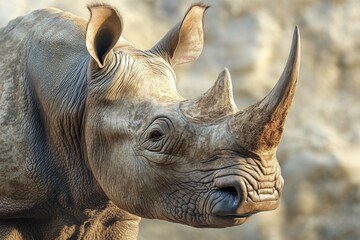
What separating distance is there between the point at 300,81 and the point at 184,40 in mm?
2934

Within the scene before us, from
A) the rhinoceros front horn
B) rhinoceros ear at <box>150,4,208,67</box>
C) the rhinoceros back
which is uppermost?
rhinoceros ear at <box>150,4,208,67</box>

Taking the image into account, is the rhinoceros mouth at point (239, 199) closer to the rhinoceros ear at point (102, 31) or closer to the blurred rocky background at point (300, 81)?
the rhinoceros ear at point (102, 31)

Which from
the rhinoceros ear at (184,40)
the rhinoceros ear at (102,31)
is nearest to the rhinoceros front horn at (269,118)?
the rhinoceros ear at (102,31)

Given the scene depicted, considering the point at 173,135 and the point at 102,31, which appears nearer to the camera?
the point at 173,135

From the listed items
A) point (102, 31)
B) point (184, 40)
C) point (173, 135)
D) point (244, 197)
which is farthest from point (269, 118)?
point (184, 40)

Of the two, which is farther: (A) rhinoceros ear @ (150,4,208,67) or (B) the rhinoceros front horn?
(A) rhinoceros ear @ (150,4,208,67)

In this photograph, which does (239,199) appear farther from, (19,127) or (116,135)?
(19,127)

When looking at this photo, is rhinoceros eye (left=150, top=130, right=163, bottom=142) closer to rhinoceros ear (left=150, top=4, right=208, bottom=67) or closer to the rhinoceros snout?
the rhinoceros snout

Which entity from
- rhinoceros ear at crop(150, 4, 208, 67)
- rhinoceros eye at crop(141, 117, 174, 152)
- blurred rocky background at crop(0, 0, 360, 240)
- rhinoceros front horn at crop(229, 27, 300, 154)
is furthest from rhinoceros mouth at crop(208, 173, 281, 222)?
blurred rocky background at crop(0, 0, 360, 240)

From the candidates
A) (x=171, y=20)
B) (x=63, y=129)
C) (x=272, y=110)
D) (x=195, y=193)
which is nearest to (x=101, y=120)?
(x=63, y=129)

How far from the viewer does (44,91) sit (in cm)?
454

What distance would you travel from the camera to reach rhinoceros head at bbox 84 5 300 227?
367 cm

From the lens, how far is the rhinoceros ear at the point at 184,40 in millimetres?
4578

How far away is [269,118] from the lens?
366 centimetres
